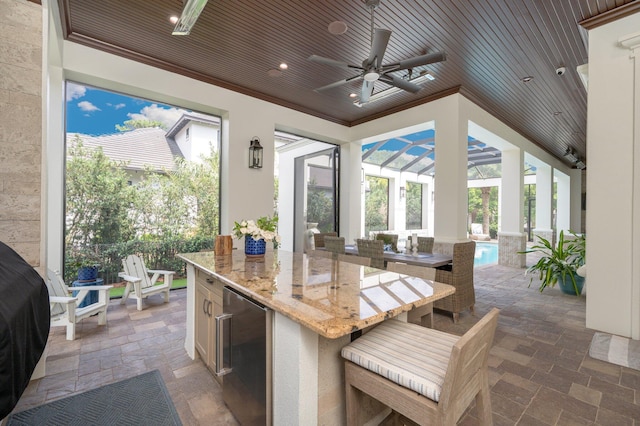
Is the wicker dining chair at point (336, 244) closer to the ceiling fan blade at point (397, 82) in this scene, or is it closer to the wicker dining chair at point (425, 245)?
the wicker dining chair at point (425, 245)

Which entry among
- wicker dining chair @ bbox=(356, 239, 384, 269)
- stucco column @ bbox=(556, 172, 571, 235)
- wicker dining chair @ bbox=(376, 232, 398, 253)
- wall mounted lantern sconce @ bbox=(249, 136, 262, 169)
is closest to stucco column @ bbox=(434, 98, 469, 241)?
wicker dining chair @ bbox=(376, 232, 398, 253)

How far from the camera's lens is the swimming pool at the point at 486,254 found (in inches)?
335

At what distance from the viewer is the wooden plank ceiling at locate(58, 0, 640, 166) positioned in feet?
9.68

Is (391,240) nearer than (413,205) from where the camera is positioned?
Yes

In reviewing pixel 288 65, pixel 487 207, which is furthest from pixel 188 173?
pixel 487 207

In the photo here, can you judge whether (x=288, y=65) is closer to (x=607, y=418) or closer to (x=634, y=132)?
(x=634, y=132)

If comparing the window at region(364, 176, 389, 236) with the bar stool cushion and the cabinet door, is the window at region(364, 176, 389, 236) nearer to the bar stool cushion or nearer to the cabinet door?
the cabinet door

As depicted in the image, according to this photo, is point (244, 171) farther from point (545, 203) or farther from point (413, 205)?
point (545, 203)

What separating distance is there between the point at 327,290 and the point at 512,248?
708cm

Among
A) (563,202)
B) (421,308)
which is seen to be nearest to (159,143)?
(421,308)

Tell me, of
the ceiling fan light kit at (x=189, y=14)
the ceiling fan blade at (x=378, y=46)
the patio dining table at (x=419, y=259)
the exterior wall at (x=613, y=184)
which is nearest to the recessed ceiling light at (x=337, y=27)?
the ceiling fan blade at (x=378, y=46)

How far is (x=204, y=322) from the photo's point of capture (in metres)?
2.31

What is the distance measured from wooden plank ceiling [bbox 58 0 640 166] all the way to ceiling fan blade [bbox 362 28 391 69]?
17.2 inches

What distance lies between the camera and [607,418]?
184 cm
